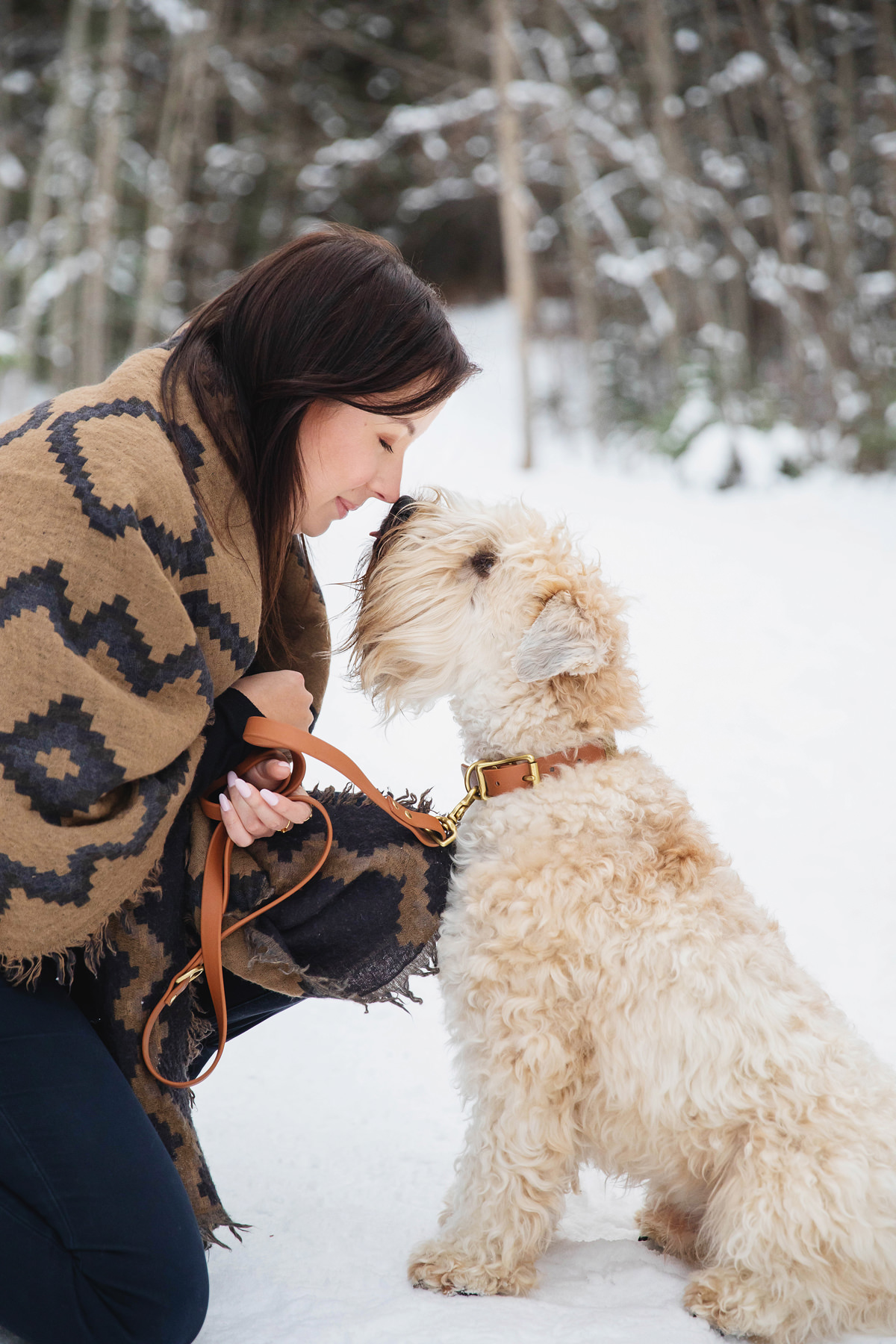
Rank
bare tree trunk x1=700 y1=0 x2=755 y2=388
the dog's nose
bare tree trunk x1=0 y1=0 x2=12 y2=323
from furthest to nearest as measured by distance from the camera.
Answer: bare tree trunk x1=0 y1=0 x2=12 y2=323
bare tree trunk x1=700 y1=0 x2=755 y2=388
the dog's nose

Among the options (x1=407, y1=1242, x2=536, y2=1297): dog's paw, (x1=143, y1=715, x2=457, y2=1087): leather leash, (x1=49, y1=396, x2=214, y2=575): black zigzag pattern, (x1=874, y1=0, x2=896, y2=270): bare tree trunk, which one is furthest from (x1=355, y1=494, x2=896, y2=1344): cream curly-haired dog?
(x1=874, y1=0, x2=896, y2=270): bare tree trunk

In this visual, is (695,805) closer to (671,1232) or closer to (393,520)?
(671,1232)

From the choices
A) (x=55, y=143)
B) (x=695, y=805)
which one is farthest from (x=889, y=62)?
(x=695, y=805)

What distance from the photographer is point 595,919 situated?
6.32 ft

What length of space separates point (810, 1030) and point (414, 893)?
2.68 ft

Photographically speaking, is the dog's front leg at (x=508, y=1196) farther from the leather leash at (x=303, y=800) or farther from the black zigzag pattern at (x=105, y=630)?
the black zigzag pattern at (x=105, y=630)

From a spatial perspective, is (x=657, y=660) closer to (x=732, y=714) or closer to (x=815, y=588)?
(x=732, y=714)

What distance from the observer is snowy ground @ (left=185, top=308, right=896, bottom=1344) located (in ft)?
6.47

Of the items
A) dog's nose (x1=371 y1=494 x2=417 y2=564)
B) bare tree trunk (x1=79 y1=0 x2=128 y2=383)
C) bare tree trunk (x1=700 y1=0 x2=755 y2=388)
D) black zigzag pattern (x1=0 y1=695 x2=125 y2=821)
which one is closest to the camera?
black zigzag pattern (x1=0 y1=695 x2=125 y2=821)

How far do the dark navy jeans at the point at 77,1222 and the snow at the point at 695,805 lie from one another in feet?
0.75

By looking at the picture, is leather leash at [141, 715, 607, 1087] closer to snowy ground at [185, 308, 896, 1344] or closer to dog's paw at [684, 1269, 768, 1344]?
snowy ground at [185, 308, 896, 1344]

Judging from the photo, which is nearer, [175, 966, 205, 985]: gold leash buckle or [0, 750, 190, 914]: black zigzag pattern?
[0, 750, 190, 914]: black zigzag pattern

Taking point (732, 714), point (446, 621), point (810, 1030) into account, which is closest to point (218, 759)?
point (446, 621)

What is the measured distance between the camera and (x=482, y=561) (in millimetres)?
2266
